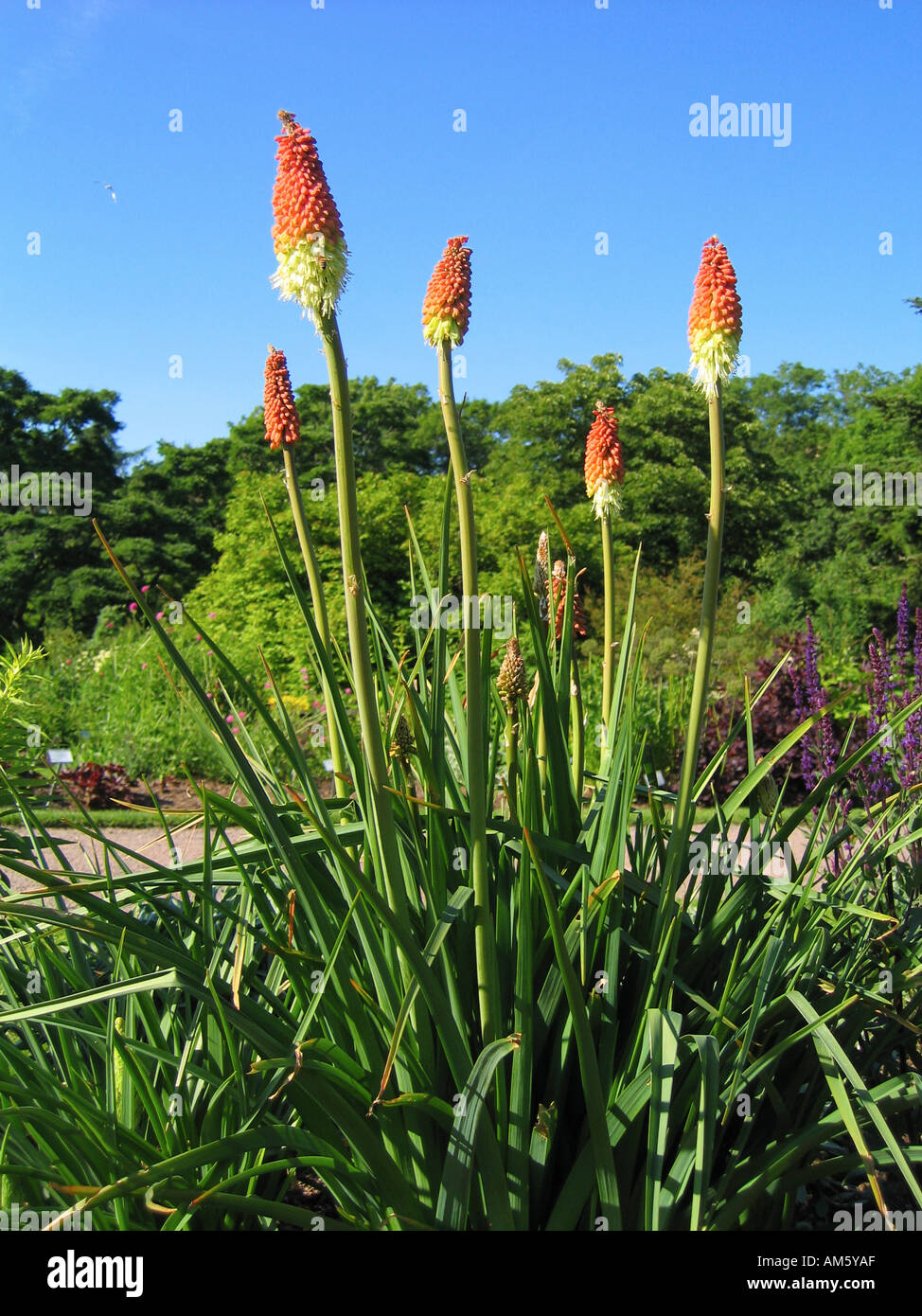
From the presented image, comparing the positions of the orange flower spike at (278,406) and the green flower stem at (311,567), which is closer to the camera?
the green flower stem at (311,567)

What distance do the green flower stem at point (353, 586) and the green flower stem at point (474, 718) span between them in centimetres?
17

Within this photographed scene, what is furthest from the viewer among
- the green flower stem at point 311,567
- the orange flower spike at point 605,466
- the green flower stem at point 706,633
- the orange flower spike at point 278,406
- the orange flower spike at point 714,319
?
the orange flower spike at point 605,466

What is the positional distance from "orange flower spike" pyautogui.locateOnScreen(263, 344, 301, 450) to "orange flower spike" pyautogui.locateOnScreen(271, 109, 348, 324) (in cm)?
69

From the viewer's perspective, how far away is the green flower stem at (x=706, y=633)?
1.80m

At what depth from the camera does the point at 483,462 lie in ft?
109

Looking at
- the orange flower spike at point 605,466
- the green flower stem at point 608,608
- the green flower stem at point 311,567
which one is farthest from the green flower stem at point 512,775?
the orange flower spike at point 605,466

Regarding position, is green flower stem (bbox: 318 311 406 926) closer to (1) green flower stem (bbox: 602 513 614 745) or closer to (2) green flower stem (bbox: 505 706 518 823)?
(2) green flower stem (bbox: 505 706 518 823)

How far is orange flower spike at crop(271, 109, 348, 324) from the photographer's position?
1.49 metres

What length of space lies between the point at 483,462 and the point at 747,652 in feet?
73.0

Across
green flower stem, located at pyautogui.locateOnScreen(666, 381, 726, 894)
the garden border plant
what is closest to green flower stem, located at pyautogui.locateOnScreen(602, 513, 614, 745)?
the garden border plant

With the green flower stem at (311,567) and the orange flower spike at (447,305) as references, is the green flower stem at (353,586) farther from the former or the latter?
the green flower stem at (311,567)

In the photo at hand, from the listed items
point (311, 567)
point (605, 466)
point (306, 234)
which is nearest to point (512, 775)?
point (311, 567)

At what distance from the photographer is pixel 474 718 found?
169cm

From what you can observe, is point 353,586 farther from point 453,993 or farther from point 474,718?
point 453,993
